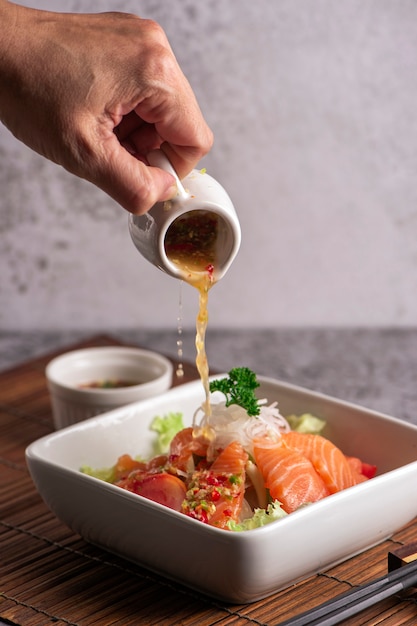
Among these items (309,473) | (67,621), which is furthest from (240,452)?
(67,621)

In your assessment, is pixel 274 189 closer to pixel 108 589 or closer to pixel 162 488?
pixel 162 488

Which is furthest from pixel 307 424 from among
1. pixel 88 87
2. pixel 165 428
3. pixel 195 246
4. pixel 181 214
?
pixel 88 87

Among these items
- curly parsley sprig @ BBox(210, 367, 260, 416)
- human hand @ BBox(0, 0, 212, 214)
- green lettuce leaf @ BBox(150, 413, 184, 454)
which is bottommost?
green lettuce leaf @ BBox(150, 413, 184, 454)

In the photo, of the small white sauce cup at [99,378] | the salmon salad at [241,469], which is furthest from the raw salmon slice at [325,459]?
the small white sauce cup at [99,378]

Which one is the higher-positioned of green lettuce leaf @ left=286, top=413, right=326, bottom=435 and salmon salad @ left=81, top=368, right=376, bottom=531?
salmon salad @ left=81, top=368, right=376, bottom=531

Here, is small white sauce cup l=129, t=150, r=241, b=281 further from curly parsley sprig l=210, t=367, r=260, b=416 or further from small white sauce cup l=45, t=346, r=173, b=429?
small white sauce cup l=45, t=346, r=173, b=429

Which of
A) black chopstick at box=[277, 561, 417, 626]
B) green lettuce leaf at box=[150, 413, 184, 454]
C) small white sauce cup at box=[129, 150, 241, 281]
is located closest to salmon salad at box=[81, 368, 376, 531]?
green lettuce leaf at box=[150, 413, 184, 454]

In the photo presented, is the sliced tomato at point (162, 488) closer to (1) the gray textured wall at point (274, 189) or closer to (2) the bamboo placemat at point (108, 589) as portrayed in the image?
(2) the bamboo placemat at point (108, 589)
